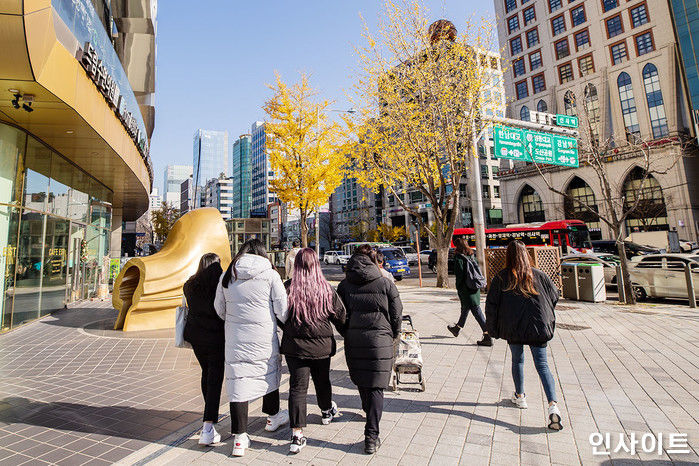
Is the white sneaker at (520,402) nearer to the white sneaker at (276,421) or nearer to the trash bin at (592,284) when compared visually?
the white sneaker at (276,421)

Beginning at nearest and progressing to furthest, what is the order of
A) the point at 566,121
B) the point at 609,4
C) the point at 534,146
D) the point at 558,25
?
the point at 534,146 → the point at 566,121 → the point at 609,4 → the point at 558,25

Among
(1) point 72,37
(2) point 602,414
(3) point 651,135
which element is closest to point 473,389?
(2) point 602,414

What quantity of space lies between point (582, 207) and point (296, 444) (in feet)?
152

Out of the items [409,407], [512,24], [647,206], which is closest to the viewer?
[409,407]

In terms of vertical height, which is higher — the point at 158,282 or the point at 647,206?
the point at 647,206

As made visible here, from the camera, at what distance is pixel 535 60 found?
149ft

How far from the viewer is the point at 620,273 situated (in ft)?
37.3

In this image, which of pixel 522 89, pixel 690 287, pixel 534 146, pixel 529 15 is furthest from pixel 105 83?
pixel 529 15

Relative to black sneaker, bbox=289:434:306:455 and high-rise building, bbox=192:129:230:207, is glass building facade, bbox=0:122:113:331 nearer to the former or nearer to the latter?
black sneaker, bbox=289:434:306:455

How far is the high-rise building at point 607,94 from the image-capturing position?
114ft

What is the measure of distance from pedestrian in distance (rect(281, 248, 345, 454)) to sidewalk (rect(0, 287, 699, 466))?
41 centimetres

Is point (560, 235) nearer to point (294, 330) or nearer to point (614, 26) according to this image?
point (294, 330)

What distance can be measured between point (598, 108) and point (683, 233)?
15303 millimetres

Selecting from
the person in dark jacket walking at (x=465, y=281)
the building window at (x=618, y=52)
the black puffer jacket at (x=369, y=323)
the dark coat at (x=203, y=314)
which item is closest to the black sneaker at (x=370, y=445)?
the black puffer jacket at (x=369, y=323)
